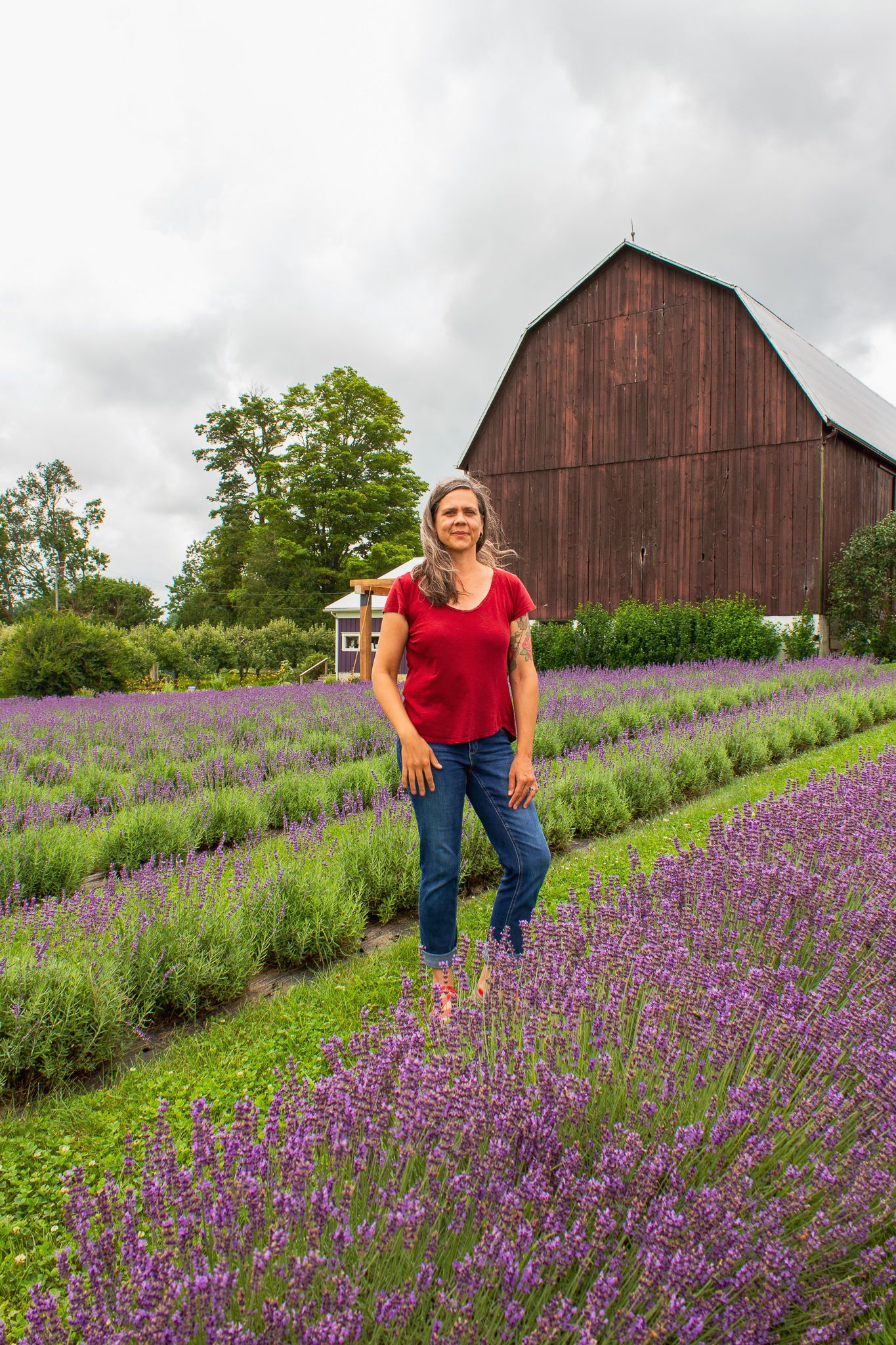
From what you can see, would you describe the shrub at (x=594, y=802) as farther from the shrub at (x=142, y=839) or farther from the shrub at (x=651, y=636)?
the shrub at (x=651, y=636)


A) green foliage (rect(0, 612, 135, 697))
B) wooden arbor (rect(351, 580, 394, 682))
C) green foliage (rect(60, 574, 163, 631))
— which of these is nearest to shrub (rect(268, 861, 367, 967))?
green foliage (rect(0, 612, 135, 697))

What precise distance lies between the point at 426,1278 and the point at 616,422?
2166 centimetres

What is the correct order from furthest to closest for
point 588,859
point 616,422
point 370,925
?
point 616,422
point 588,859
point 370,925

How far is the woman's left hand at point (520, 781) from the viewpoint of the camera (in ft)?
10.0

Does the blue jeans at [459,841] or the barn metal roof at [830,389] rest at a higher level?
the barn metal roof at [830,389]

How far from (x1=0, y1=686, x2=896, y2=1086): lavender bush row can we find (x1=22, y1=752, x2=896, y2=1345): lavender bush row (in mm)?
785

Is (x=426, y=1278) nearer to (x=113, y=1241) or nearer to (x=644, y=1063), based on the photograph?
(x=113, y=1241)

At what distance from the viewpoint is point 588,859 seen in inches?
206

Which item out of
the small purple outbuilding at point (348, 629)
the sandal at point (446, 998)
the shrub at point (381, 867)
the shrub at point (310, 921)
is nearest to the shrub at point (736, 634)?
the shrub at point (381, 867)

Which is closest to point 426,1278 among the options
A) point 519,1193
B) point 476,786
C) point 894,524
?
point 519,1193

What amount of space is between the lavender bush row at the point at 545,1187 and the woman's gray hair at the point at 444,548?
49.1 inches

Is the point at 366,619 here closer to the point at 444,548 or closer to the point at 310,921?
the point at 310,921

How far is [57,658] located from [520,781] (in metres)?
15.7

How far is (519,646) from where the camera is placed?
3.21 m
